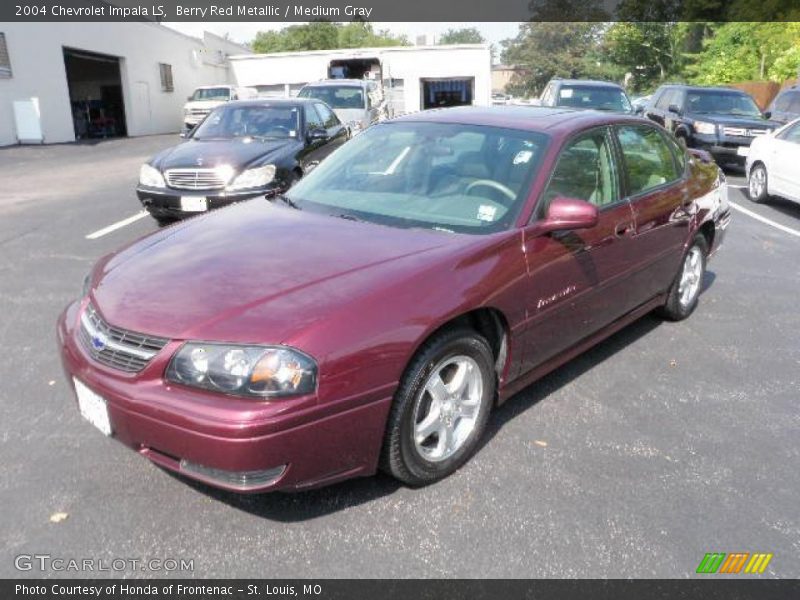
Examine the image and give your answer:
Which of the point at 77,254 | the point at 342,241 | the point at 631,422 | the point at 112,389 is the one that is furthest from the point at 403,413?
the point at 77,254

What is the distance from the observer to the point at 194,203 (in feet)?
23.9

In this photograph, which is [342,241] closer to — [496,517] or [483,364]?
[483,364]

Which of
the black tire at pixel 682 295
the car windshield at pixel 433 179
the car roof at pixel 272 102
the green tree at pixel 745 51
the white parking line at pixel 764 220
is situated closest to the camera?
the car windshield at pixel 433 179

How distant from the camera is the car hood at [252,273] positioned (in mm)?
2514

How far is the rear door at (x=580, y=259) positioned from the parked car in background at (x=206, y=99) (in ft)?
69.1

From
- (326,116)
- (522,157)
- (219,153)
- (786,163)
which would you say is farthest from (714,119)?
(522,157)

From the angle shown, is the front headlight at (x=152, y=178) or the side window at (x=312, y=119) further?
the side window at (x=312, y=119)

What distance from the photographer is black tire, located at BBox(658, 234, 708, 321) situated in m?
4.94

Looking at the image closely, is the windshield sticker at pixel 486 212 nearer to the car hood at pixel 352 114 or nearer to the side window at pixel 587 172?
the side window at pixel 587 172

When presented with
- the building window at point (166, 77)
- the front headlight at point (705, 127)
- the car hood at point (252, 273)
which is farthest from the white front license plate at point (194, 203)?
the building window at point (166, 77)

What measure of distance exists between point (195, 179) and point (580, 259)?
16.8ft

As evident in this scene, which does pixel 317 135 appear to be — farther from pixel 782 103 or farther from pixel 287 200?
pixel 782 103
